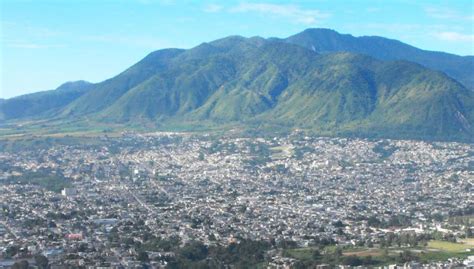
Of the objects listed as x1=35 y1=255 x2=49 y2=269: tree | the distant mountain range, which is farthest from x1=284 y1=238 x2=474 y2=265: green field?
the distant mountain range

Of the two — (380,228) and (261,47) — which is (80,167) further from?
(261,47)

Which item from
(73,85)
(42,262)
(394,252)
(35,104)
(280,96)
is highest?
(73,85)

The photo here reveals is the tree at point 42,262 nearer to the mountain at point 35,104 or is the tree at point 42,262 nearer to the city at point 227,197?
the city at point 227,197

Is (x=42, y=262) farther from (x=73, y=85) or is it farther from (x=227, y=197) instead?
(x=73, y=85)

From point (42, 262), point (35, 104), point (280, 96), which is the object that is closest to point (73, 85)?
point (35, 104)

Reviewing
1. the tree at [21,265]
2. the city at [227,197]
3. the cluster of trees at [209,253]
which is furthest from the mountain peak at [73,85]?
the tree at [21,265]
